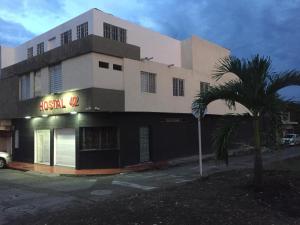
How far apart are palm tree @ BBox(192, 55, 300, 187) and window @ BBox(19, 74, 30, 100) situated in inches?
687

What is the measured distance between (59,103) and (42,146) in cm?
489

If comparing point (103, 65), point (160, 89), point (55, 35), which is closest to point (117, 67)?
point (103, 65)

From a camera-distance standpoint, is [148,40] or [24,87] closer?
[24,87]

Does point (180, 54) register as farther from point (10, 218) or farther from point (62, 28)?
point (10, 218)

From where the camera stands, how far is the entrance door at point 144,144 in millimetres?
23781

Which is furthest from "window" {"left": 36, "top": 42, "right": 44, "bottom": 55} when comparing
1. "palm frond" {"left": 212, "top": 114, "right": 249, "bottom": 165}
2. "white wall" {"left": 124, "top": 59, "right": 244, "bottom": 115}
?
"palm frond" {"left": 212, "top": 114, "right": 249, "bottom": 165}

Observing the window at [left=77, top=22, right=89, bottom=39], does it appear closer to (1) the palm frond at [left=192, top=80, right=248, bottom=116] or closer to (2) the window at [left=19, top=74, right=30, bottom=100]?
(2) the window at [left=19, top=74, right=30, bottom=100]

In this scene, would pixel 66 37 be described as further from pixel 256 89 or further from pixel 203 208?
pixel 203 208

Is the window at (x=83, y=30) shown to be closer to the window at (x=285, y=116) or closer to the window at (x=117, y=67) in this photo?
the window at (x=117, y=67)

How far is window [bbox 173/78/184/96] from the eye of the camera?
2665 centimetres

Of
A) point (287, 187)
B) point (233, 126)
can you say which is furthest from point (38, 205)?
point (287, 187)

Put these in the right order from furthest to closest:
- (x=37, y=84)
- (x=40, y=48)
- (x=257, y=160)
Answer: (x=40, y=48) < (x=37, y=84) < (x=257, y=160)

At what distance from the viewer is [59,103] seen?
72.3 ft

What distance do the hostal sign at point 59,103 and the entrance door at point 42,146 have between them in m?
2.10
